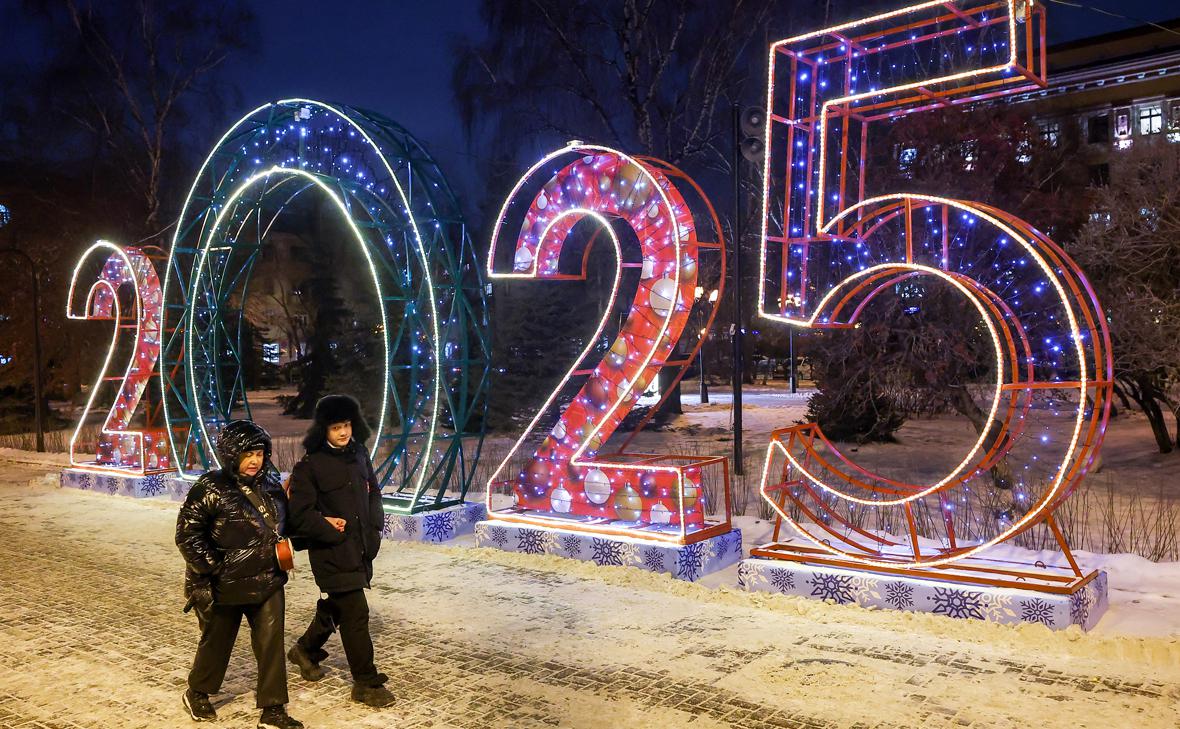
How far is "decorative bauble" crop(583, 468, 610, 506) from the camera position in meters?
8.95

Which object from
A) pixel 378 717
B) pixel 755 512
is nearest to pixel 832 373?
pixel 755 512

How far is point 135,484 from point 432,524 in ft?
19.7

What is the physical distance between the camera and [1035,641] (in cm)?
620

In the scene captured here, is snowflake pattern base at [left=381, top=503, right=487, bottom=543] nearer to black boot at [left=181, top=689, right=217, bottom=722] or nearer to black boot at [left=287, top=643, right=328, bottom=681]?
black boot at [left=287, top=643, right=328, bottom=681]

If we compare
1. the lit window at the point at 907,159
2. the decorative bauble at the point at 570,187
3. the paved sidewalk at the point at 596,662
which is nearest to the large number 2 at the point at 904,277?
the paved sidewalk at the point at 596,662

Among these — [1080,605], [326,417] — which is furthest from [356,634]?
[1080,605]

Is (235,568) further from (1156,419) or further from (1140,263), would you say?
(1156,419)

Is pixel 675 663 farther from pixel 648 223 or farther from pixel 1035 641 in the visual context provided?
pixel 648 223

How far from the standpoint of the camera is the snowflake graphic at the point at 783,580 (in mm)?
7457

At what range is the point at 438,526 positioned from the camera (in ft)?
33.5

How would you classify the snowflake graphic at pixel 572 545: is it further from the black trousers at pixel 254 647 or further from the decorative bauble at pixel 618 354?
the black trousers at pixel 254 647

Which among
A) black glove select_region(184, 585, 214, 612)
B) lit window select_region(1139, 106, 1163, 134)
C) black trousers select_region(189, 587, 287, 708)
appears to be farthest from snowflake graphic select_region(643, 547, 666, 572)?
lit window select_region(1139, 106, 1163, 134)

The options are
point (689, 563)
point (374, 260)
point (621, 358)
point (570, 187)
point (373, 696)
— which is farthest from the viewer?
point (374, 260)

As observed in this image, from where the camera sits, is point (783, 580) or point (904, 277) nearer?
point (783, 580)
